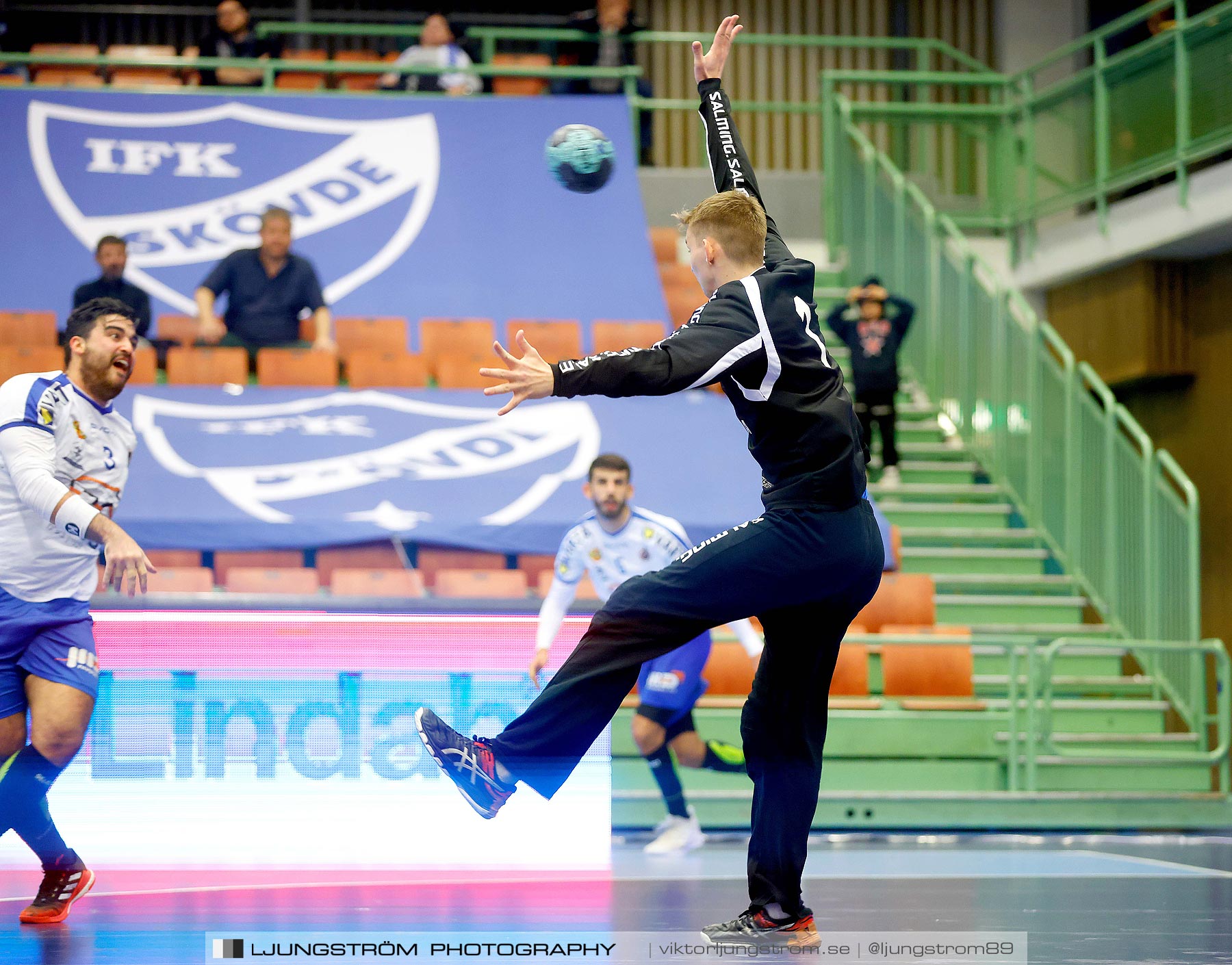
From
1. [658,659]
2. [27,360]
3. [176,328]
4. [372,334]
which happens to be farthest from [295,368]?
[658,659]

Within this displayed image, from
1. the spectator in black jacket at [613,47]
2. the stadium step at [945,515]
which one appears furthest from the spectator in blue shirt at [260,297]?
the stadium step at [945,515]

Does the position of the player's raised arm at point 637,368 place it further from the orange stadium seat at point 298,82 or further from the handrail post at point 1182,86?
the orange stadium seat at point 298,82

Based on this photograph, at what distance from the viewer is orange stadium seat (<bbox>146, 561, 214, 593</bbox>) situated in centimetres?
935

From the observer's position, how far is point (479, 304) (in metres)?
13.5

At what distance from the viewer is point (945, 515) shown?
12.9 m

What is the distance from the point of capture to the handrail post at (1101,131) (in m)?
13.8

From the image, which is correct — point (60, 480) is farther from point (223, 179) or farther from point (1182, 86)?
point (1182, 86)

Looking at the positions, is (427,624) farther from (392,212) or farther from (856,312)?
(392,212)

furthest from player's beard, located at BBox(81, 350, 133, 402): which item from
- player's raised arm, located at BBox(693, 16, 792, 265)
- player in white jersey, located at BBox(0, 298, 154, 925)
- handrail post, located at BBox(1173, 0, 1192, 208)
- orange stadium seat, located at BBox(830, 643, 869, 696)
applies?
handrail post, located at BBox(1173, 0, 1192, 208)

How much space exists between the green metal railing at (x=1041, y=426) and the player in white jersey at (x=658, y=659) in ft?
13.6

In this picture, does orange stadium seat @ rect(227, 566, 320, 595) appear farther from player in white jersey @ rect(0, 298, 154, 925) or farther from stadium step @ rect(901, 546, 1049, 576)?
stadium step @ rect(901, 546, 1049, 576)

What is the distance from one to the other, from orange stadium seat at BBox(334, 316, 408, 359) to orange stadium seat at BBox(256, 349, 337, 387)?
1.08m

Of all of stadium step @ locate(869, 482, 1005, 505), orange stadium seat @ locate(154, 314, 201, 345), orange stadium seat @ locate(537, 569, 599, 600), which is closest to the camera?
orange stadium seat @ locate(537, 569, 599, 600)

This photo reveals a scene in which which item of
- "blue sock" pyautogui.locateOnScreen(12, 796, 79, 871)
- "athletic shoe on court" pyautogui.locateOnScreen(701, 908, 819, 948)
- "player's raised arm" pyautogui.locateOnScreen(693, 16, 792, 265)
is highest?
"player's raised arm" pyautogui.locateOnScreen(693, 16, 792, 265)
